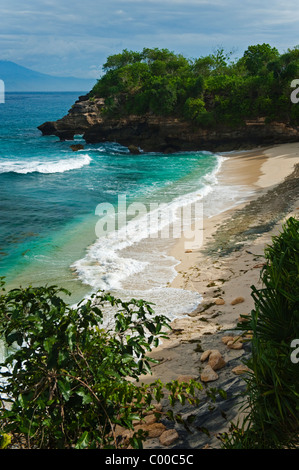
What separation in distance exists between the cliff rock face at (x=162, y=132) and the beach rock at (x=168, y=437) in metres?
35.1

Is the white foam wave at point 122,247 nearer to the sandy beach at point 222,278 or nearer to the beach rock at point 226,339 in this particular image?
the sandy beach at point 222,278

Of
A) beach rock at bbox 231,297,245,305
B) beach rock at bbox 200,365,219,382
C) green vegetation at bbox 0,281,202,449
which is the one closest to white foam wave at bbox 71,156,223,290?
beach rock at bbox 231,297,245,305

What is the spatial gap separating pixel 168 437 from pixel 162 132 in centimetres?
3835

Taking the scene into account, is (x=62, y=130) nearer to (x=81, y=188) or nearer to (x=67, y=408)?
(x=81, y=188)

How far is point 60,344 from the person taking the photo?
340cm

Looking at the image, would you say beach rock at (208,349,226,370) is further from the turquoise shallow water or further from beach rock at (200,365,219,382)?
the turquoise shallow water

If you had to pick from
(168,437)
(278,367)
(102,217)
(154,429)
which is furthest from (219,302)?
(102,217)

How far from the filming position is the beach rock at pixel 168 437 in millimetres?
4359

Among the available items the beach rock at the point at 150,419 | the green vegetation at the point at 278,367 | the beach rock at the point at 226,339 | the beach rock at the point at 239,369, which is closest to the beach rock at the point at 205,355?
the beach rock at the point at 226,339

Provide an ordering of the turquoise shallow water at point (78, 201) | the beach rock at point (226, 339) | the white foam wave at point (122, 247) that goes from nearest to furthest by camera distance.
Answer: the beach rock at point (226, 339) < the white foam wave at point (122, 247) < the turquoise shallow water at point (78, 201)

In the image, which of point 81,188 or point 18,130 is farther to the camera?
point 18,130

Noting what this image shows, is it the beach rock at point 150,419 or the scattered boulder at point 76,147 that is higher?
the scattered boulder at point 76,147

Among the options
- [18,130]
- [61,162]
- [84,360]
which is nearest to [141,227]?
[84,360]
